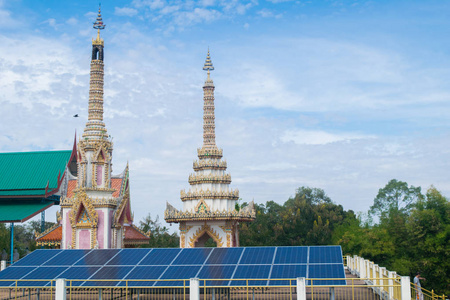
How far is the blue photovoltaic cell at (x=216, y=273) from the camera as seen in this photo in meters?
18.9

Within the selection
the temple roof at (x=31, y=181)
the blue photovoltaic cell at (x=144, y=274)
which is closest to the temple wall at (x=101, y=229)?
the temple roof at (x=31, y=181)

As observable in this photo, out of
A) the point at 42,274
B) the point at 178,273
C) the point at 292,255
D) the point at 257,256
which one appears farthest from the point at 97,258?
the point at 292,255

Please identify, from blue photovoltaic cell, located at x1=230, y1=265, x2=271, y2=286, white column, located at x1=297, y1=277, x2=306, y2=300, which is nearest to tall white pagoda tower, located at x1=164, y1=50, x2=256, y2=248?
blue photovoltaic cell, located at x1=230, y1=265, x2=271, y2=286

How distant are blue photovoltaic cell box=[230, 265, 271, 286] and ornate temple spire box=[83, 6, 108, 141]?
752 inches

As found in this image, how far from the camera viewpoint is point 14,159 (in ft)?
147

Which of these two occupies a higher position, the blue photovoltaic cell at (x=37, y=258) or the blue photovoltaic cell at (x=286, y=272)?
the blue photovoltaic cell at (x=37, y=258)

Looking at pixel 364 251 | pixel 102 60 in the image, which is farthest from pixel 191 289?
pixel 364 251

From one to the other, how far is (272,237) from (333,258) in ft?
119

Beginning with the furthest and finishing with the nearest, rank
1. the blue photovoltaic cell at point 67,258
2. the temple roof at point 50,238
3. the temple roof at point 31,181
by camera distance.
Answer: the temple roof at point 31,181, the temple roof at point 50,238, the blue photovoltaic cell at point 67,258

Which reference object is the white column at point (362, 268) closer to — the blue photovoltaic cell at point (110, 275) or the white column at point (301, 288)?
the white column at point (301, 288)

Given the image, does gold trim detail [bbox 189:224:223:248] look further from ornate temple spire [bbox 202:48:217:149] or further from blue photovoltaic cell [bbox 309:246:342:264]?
blue photovoltaic cell [bbox 309:246:342:264]

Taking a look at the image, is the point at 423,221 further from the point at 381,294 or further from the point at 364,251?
the point at 381,294

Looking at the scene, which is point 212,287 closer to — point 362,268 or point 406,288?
point 406,288

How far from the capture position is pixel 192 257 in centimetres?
2145
